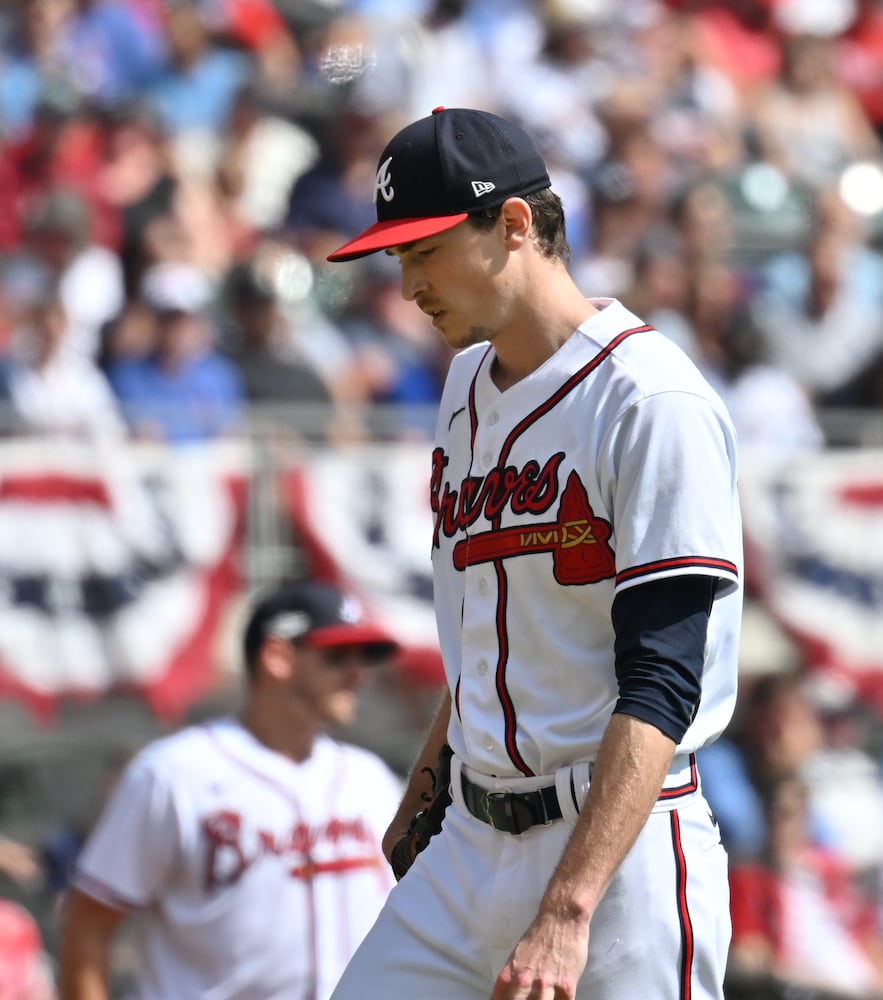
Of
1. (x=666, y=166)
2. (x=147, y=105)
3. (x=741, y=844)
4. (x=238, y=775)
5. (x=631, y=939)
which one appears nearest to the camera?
(x=631, y=939)

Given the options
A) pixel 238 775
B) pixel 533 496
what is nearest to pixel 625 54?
pixel 238 775

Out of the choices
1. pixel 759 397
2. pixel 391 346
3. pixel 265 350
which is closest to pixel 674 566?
pixel 265 350

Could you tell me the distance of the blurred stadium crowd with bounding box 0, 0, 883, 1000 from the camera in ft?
24.1

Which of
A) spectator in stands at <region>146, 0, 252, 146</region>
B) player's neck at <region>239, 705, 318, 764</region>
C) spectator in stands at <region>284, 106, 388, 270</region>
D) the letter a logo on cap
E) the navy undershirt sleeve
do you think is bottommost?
player's neck at <region>239, 705, 318, 764</region>

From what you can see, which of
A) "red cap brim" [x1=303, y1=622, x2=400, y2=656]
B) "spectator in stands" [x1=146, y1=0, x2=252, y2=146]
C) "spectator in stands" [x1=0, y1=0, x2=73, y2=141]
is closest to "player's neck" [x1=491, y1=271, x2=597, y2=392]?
"red cap brim" [x1=303, y1=622, x2=400, y2=656]

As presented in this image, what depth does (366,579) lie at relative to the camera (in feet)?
23.2

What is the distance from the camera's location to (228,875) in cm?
445

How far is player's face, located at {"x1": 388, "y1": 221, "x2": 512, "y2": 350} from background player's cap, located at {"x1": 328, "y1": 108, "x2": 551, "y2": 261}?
0.13ft

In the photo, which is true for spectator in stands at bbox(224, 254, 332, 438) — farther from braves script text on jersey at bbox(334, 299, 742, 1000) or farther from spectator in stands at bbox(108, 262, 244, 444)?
braves script text on jersey at bbox(334, 299, 742, 1000)

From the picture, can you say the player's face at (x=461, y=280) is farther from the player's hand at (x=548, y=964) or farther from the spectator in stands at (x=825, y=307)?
the spectator in stands at (x=825, y=307)

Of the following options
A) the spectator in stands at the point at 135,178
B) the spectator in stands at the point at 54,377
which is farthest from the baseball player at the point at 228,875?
the spectator in stands at the point at 135,178

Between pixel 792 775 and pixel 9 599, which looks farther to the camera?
pixel 792 775

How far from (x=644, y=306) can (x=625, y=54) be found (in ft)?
11.0

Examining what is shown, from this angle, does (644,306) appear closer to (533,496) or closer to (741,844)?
(741,844)
